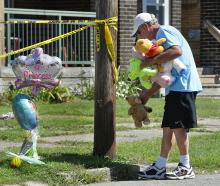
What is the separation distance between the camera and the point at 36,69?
7.71m

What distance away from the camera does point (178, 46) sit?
301 inches

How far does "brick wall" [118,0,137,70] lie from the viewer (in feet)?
58.1

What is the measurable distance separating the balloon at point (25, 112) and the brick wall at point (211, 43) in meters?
12.9

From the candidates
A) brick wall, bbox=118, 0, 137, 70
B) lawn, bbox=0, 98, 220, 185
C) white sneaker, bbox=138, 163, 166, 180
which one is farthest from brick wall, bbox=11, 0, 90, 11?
white sneaker, bbox=138, 163, 166, 180

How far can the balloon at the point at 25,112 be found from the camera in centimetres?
759

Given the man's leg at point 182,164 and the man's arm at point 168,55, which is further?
the man's leg at point 182,164

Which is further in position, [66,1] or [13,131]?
[66,1]

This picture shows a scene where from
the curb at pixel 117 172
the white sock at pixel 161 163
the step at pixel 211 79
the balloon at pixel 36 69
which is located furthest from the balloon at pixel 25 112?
the step at pixel 211 79

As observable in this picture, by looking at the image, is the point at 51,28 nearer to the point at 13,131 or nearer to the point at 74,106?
the point at 74,106

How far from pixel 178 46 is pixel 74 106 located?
23.2 ft

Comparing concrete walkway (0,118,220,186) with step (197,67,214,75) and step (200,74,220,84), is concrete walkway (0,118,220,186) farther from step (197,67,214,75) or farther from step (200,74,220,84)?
step (197,67,214,75)

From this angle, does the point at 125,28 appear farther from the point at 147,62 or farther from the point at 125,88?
the point at 147,62

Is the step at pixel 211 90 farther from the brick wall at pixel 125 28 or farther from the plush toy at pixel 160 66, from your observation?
the plush toy at pixel 160 66

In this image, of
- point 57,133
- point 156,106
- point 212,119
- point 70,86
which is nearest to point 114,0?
point 57,133
